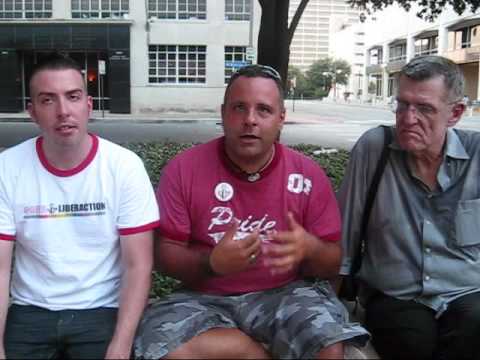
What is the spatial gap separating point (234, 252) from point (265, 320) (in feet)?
1.40

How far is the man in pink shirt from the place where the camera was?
2492 mm

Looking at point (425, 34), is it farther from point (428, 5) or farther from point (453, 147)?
point (453, 147)

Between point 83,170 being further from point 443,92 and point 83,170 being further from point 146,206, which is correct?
point 443,92

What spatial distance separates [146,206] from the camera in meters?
2.55

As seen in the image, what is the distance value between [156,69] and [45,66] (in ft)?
93.4

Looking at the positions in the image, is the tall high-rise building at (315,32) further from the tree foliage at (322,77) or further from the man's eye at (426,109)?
the man's eye at (426,109)

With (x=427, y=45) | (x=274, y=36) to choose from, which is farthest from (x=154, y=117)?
(x=427, y=45)

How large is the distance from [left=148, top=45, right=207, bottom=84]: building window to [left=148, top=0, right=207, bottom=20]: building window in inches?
59.2

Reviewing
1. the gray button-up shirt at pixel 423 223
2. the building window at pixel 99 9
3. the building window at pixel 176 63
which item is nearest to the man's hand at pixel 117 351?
the gray button-up shirt at pixel 423 223

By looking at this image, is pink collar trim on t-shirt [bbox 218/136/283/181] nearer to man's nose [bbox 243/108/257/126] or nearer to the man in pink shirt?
the man in pink shirt

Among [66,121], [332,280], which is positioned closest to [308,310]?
[332,280]

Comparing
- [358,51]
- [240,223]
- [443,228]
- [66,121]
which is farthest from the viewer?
[358,51]

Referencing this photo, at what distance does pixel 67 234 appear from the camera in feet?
8.18

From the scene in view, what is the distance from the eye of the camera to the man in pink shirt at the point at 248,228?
2.49 metres
